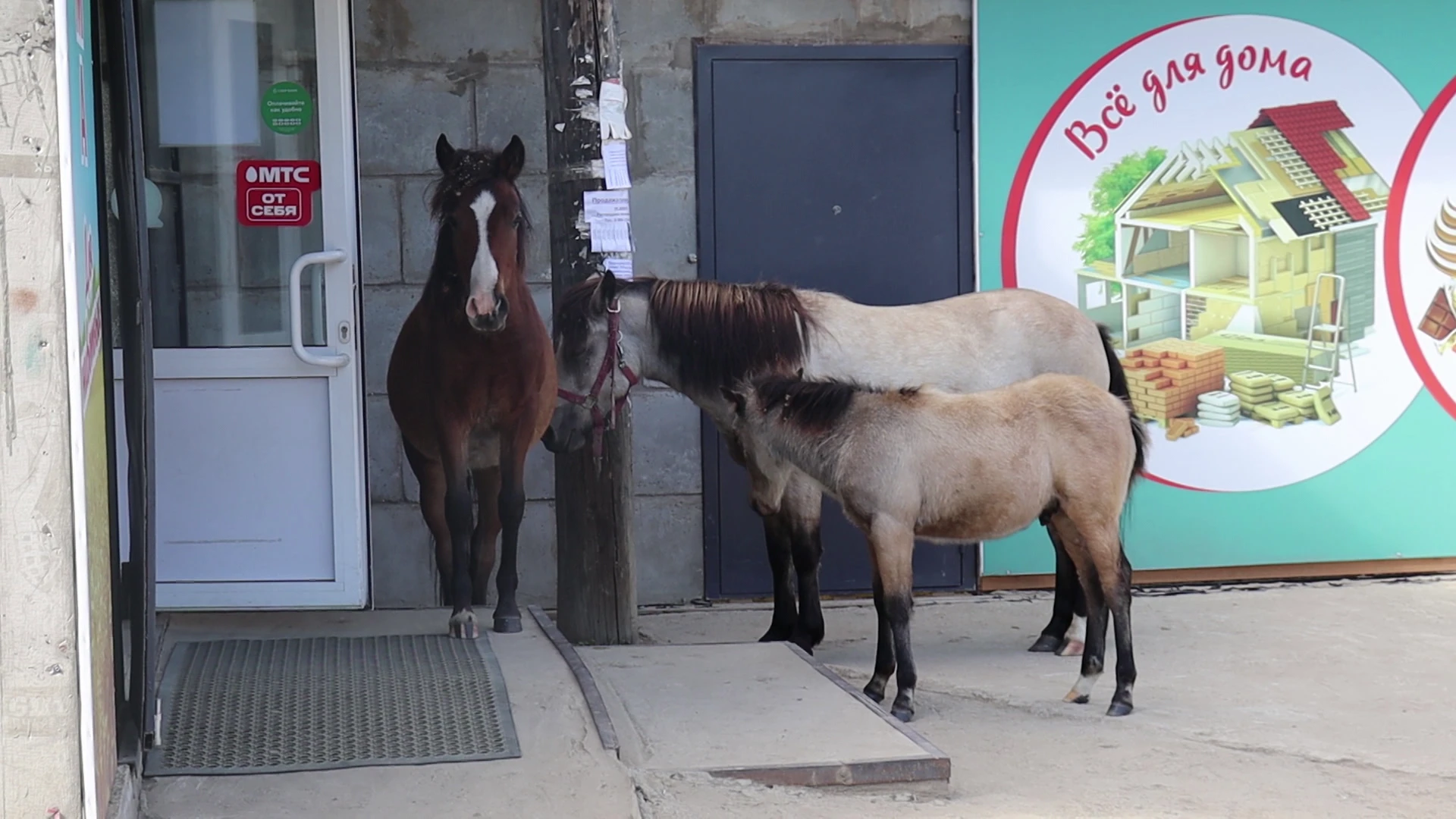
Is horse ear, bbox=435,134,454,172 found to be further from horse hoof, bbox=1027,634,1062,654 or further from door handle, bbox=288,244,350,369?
horse hoof, bbox=1027,634,1062,654

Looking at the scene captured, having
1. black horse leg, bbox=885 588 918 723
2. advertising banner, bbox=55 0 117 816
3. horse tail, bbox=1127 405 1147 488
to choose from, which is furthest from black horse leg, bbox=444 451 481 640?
horse tail, bbox=1127 405 1147 488

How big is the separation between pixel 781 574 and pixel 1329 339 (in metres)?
3.22

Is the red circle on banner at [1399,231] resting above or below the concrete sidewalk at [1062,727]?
above

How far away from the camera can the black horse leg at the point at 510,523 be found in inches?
198

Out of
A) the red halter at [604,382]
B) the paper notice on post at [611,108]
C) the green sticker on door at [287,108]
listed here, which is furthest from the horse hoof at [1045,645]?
the green sticker on door at [287,108]

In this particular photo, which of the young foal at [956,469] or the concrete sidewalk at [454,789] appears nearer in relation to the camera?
the concrete sidewalk at [454,789]

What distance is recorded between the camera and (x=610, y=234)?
541 centimetres

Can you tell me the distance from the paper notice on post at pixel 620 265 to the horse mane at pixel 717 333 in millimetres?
39

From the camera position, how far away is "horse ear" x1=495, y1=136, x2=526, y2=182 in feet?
15.3

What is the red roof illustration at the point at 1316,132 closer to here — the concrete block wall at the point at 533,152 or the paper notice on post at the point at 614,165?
the concrete block wall at the point at 533,152

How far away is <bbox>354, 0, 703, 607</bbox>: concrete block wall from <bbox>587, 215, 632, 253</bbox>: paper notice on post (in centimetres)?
119

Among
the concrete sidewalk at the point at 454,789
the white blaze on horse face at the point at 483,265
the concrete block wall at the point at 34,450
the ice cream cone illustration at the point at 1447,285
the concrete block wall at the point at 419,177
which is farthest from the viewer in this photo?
the ice cream cone illustration at the point at 1447,285

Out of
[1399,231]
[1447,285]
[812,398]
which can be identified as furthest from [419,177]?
[1447,285]

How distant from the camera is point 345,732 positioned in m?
3.82
